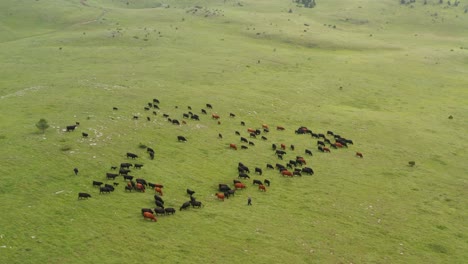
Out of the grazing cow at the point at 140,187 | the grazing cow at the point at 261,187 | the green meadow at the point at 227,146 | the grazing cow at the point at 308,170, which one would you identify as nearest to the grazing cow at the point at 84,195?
the green meadow at the point at 227,146

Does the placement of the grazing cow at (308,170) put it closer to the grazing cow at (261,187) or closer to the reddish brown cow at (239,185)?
the grazing cow at (261,187)

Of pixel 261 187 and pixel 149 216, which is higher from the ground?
pixel 261 187

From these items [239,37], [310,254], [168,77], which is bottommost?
[310,254]

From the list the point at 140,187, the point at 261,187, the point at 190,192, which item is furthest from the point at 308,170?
the point at 140,187

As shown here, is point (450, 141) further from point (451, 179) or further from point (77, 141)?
point (77, 141)

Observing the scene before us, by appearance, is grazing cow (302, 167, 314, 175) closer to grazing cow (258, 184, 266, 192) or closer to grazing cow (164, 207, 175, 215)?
grazing cow (258, 184, 266, 192)

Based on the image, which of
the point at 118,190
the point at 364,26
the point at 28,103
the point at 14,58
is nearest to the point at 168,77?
the point at 28,103

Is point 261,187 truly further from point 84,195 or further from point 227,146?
point 84,195
